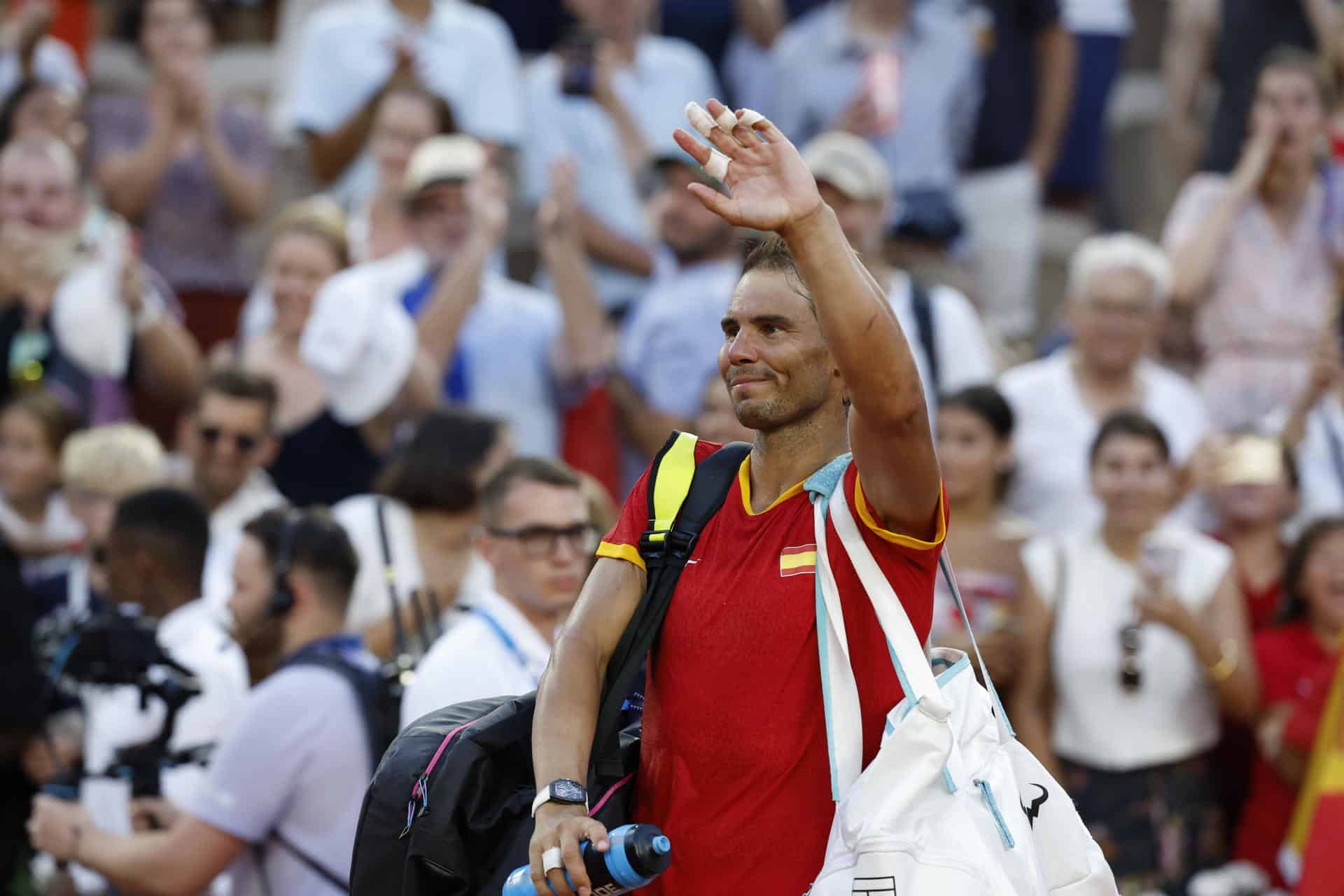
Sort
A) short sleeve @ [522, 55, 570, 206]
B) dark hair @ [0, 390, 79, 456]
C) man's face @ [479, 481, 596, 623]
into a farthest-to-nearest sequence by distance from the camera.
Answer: short sleeve @ [522, 55, 570, 206]
dark hair @ [0, 390, 79, 456]
man's face @ [479, 481, 596, 623]

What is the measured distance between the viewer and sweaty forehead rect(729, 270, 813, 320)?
3.58 m

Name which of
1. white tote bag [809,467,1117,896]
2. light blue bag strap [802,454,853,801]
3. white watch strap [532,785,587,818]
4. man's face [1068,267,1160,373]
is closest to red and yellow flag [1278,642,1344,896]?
man's face [1068,267,1160,373]

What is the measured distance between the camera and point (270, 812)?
16.9 ft

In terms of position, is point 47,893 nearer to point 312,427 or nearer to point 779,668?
point 312,427

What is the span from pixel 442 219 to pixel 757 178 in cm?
513

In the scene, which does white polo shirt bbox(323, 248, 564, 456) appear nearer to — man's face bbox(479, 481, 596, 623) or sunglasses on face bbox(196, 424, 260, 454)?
sunglasses on face bbox(196, 424, 260, 454)

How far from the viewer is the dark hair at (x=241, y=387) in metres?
7.45

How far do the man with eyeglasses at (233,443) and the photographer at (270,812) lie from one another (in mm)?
2102

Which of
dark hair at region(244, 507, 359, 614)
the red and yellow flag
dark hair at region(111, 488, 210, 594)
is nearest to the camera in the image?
dark hair at region(244, 507, 359, 614)

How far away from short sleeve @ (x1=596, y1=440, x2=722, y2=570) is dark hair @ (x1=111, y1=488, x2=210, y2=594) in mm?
2999

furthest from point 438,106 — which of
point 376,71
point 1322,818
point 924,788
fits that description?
point 924,788

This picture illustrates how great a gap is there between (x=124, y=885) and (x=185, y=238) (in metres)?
4.62

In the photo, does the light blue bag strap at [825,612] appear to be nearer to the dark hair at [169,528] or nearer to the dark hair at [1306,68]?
the dark hair at [169,528]

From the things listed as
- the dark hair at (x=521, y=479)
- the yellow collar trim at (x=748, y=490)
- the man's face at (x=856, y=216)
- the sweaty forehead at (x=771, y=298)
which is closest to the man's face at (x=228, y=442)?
the dark hair at (x=521, y=479)
